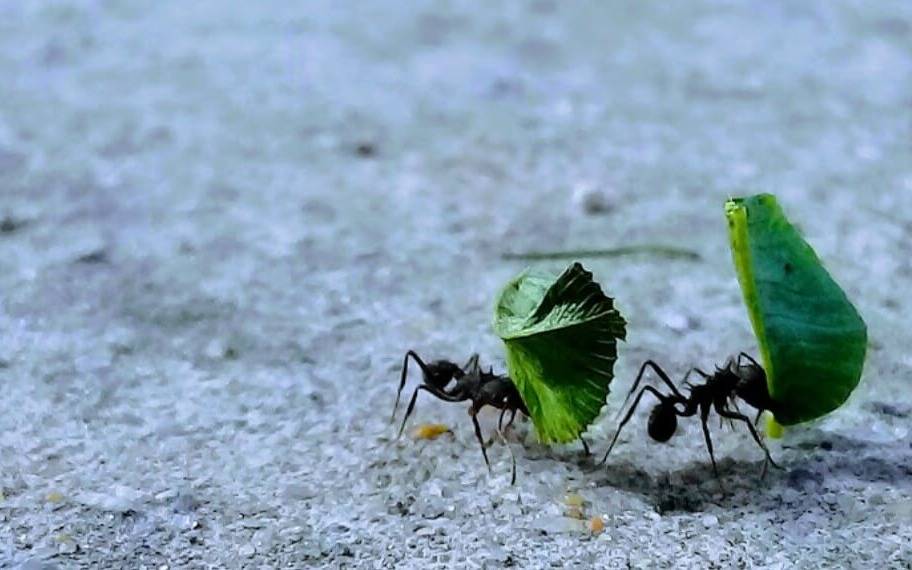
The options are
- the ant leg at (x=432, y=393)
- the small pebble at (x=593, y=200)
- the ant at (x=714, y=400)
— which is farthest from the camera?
the small pebble at (x=593, y=200)

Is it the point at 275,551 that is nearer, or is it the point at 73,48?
the point at 275,551

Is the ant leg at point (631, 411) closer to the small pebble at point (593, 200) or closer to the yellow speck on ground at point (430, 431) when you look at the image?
the yellow speck on ground at point (430, 431)

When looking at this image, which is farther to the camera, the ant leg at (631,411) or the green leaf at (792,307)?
the ant leg at (631,411)

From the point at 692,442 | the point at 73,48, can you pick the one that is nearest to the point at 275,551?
the point at 692,442

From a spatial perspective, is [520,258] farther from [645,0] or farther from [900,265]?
[645,0]

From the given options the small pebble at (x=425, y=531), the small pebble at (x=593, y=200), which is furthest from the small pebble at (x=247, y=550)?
the small pebble at (x=593, y=200)

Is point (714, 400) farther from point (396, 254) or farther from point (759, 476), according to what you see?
point (396, 254)

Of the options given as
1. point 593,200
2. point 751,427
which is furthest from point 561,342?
point 593,200
